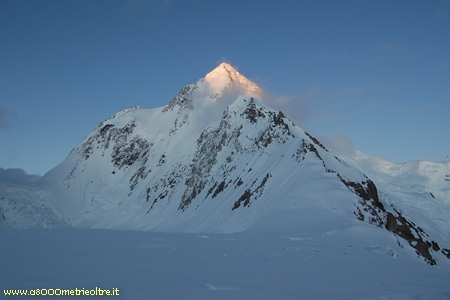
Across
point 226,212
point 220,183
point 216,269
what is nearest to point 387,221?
point 226,212

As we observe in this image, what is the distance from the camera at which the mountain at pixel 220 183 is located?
38469mm

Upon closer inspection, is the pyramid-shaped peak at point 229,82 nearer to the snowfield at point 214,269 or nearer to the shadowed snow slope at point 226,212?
the shadowed snow slope at point 226,212

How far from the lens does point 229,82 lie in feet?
446

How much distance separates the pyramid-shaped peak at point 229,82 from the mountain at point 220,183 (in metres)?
0.56

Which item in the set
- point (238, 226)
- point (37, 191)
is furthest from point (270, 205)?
point (37, 191)

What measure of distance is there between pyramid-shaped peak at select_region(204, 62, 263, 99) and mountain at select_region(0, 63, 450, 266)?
0.56 meters

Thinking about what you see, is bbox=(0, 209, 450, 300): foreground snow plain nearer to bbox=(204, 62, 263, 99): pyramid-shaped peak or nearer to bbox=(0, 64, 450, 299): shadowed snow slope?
bbox=(0, 64, 450, 299): shadowed snow slope

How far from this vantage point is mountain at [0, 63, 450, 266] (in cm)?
3847

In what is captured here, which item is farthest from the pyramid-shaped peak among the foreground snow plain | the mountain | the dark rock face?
the foreground snow plain

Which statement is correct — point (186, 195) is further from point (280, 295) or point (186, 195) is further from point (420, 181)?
point (420, 181)

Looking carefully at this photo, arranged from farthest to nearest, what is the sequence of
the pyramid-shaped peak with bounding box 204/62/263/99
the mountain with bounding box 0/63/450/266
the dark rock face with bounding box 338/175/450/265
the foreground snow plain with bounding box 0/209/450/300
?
the pyramid-shaped peak with bounding box 204/62/263/99, the mountain with bounding box 0/63/450/266, the dark rock face with bounding box 338/175/450/265, the foreground snow plain with bounding box 0/209/450/300

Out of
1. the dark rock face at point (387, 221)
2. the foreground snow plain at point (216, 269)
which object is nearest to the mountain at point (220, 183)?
the dark rock face at point (387, 221)

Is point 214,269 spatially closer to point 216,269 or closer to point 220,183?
point 216,269

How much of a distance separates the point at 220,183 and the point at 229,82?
244ft
